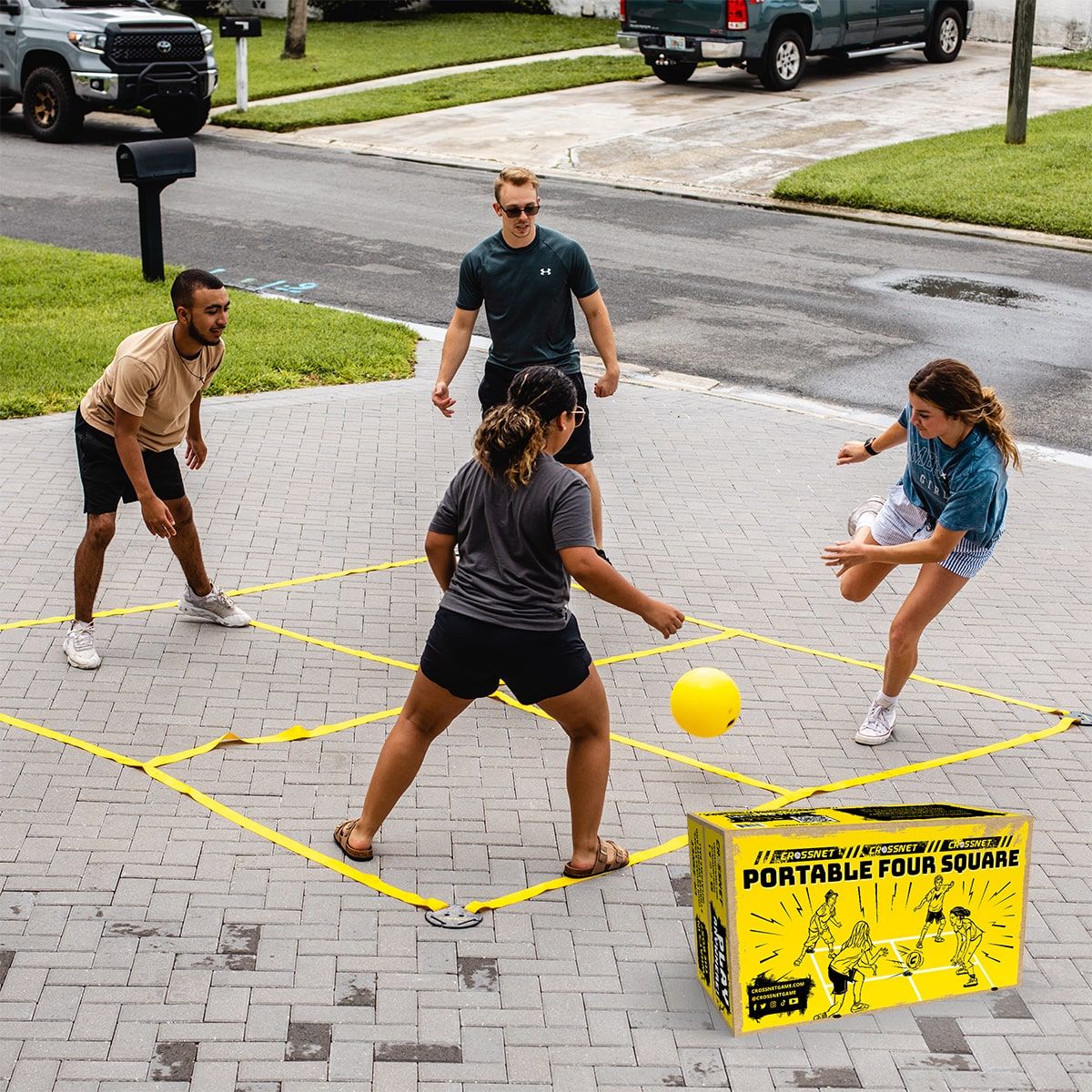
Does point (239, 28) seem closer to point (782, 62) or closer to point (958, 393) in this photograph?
point (782, 62)

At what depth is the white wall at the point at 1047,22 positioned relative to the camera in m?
27.7

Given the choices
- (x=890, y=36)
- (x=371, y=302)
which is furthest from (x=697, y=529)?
(x=890, y=36)

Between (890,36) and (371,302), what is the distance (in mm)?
15394

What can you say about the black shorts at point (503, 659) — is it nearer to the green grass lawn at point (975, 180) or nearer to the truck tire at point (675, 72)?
the green grass lawn at point (975, 180)

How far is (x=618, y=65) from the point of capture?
2717 cm

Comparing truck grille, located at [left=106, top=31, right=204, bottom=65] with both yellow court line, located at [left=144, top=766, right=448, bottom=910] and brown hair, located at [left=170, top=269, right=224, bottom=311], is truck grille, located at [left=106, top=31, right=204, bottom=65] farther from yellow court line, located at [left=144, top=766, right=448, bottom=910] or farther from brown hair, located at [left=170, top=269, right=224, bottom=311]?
yellow court line, located at [left=144, top=766, right=448, bottom=910]

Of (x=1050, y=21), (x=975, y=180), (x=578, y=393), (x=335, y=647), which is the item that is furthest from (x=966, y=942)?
(x=1050, y=21)

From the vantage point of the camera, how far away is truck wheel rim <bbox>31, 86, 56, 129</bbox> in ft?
69.1

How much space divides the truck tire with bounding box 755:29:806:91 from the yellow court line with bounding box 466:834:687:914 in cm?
2052

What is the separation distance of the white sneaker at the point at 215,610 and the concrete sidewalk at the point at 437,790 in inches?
2.9

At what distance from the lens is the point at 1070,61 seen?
88.0 ft

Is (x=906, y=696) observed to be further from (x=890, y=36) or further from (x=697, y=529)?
(x=890, y=36)

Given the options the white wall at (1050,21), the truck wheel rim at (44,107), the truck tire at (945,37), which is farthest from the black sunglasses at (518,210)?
the white wall at (1050,21)

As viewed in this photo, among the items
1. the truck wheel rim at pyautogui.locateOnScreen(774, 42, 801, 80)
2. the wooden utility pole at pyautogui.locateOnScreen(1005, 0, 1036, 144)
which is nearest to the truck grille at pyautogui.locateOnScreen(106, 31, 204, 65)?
the truck wheel rim at pyautogui.locateOnScreen(774, 42, 801, 80)
